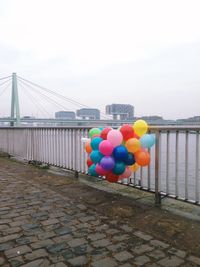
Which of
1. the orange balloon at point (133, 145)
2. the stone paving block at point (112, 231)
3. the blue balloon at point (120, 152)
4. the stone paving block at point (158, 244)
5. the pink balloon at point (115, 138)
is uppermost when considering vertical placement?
the pink balloon at point (115, 138)

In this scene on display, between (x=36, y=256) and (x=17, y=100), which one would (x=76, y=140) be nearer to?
(x=36, y=256)

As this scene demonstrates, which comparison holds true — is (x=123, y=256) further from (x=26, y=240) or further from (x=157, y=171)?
(x=157, y=171)

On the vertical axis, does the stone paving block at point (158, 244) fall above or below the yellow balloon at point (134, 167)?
below

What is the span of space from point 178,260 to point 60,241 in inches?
43.4

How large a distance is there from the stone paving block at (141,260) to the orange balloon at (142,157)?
1.68m

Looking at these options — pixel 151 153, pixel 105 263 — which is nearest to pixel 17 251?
pixel 105 263

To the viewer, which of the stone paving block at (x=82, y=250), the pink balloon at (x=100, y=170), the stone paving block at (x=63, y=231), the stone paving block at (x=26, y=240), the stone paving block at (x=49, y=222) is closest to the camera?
the stone paving block at (x=82, y=250)

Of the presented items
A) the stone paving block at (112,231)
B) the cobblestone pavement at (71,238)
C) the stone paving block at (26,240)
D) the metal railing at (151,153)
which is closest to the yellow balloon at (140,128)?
the metal railing at (151,153)

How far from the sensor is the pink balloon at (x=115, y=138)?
4031mm

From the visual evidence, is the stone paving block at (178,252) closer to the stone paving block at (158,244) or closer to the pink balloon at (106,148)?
the stone paving block at (158,244)

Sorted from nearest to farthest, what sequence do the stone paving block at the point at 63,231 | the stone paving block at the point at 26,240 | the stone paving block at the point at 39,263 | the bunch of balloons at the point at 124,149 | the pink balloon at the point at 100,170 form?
the stone paving block at the point at 39,263
the stone paving block at the point at 26,240
the stone paving block at the point at 63,231
the bunch of balloons at the point at 124,149
the pink balloon at the point at 100,170

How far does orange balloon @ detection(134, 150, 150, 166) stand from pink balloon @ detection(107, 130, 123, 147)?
1.01ft

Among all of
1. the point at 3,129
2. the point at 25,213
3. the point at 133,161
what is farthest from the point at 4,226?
the point at 3,129

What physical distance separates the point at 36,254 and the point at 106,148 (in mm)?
1822
